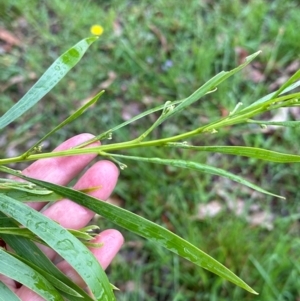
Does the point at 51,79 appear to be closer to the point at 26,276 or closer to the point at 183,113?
the point at 26,276

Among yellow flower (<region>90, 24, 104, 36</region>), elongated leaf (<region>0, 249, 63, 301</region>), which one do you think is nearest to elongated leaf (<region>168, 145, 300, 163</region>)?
elongated leaf (<region>0, 249, 63, 301</region>)

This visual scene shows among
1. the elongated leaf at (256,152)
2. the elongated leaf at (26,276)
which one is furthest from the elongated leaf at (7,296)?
the elongated leaf at (256,152)

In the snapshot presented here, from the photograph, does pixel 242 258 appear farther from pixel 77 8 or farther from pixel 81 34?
pixel 77 8

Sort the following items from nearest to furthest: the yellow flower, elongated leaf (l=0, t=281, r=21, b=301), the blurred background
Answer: elongated leaf (l=0, t=281, r=21, b=301), the blurred background, the yellow flower

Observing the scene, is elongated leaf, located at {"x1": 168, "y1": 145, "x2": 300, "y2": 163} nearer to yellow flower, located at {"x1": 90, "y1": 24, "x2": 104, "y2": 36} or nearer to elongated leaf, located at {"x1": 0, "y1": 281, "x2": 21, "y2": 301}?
elongated leaf, located at {"x1": 0, "y1": 281, "x2": 21, "y2": 301}

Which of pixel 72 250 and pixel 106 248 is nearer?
pixel 72 250

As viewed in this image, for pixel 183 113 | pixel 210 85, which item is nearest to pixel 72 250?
pixel 210 85
